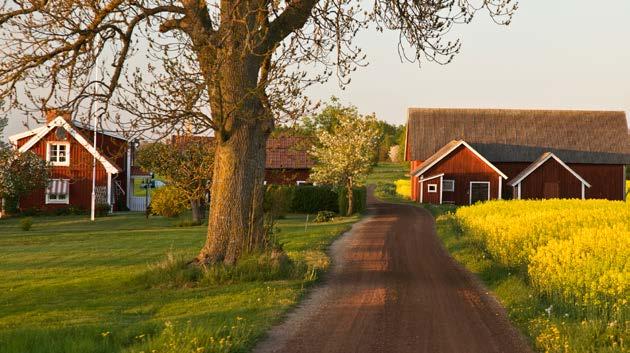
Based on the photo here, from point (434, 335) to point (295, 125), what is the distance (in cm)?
661

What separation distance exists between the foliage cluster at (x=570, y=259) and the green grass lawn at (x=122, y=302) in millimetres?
4520

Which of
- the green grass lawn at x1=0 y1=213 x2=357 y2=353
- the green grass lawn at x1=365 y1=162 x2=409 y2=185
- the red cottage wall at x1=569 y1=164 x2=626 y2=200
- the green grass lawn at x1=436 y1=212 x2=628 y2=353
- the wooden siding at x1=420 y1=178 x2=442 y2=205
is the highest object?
the green grass lawn at x1=365 y1=162 x2=409 y2=185

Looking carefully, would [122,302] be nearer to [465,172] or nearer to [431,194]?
[465,172]

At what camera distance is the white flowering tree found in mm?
50531

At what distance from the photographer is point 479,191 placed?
191ft

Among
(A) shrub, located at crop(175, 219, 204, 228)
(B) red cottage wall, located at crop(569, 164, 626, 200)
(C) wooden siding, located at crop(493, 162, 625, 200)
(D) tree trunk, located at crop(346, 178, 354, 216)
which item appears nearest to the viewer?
(A) shrub, located at crop(175, 219, 204, 228)

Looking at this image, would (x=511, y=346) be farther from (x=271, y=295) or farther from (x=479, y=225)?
(x=479, y=225)

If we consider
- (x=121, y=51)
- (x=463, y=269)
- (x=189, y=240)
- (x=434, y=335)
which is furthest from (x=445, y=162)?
(x=434, y=335)

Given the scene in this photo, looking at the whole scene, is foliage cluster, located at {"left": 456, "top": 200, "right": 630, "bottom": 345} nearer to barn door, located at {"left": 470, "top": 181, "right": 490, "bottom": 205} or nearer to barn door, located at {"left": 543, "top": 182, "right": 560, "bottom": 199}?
barn door, located at {"left": 470, "top": 181, "right": 490, "bottom": 205}

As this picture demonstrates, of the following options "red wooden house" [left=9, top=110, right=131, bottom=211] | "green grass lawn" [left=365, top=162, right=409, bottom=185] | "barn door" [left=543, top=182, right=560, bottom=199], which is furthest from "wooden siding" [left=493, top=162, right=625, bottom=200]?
"green grass lawn" [left=365, top=162, right=409, bottom=185]

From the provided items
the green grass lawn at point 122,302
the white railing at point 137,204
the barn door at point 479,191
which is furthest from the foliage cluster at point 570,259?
the white railing at point 137,204

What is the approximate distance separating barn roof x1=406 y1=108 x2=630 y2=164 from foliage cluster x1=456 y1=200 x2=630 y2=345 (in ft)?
138

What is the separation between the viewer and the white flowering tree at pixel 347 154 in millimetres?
50531

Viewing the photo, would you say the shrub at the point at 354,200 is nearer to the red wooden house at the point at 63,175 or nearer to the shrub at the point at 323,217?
the shrub at the point at 323,217
